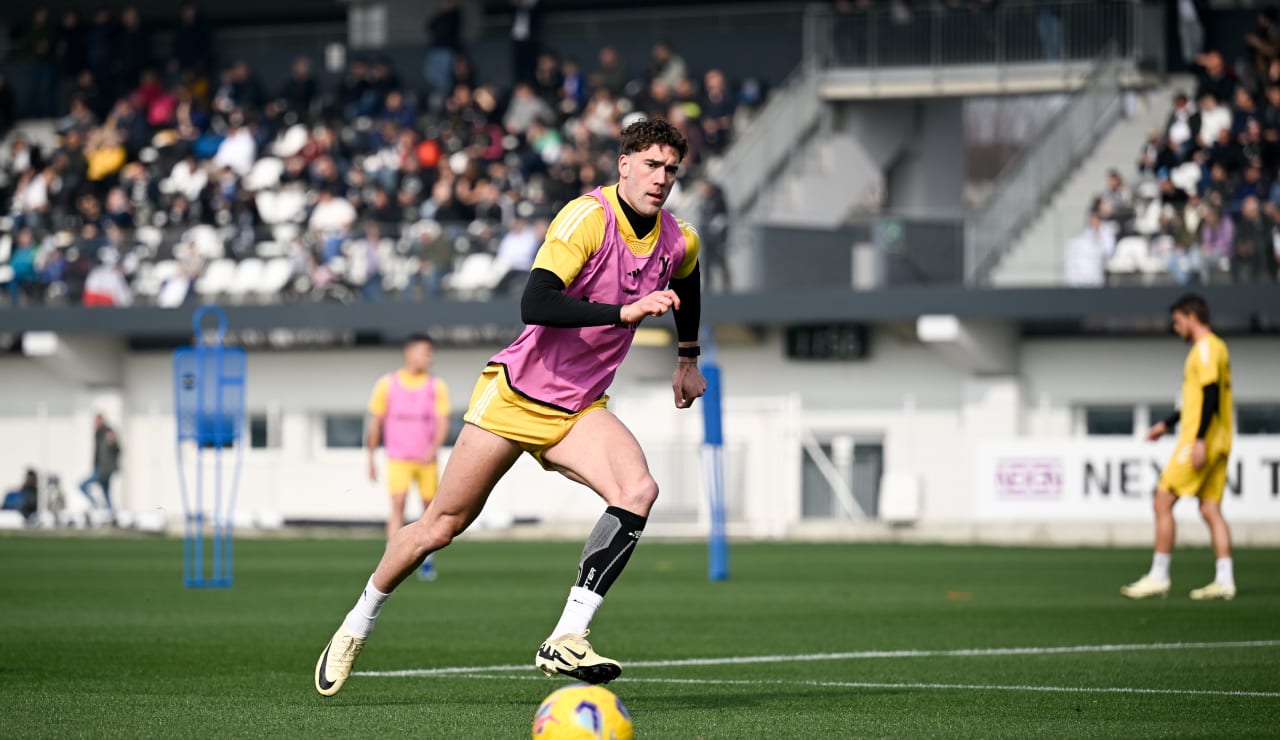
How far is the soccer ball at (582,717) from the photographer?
6.68m

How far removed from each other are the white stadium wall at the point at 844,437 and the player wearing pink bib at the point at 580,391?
794 inches

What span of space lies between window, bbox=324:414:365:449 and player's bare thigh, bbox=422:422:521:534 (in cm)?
2906

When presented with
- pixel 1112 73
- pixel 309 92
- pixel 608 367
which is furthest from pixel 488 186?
pixel 608 367

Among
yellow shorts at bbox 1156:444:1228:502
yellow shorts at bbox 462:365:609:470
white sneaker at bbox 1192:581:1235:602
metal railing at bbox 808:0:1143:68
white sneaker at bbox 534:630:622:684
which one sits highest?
metal railing at bbox 808:0:1143:68

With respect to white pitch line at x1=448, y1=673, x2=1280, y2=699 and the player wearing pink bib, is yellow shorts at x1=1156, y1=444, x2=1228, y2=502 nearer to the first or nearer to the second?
Answer: white pitch line at x1=448, y1=673, x2=1280, y2=699

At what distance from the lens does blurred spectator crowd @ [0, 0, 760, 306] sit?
33812 mm

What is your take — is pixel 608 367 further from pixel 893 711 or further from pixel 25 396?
pixel 25 396

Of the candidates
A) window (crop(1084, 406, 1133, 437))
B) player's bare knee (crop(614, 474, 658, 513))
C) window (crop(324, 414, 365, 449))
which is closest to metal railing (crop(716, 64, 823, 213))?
window (crop(1084, 406, 1133, 437))

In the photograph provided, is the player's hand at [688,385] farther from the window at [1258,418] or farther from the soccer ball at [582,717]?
the window at [1258,418]

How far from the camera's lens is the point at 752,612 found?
50.4 feet

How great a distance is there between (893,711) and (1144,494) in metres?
20.0

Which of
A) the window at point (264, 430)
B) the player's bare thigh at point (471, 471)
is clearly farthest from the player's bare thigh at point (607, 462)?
the window at point (264, 430)

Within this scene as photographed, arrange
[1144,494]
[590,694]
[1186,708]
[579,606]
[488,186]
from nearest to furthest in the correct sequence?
1. [590,694]
2. [579,606]
3. [1186,708]
4. [1144,494]
5. [488,186]

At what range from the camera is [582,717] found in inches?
264
